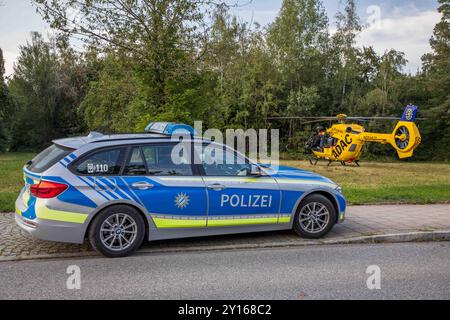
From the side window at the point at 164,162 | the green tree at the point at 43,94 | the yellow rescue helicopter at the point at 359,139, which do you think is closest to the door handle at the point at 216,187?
the side window at the point at 164,162

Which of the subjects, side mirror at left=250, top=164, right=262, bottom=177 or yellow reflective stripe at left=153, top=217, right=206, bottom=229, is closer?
yellow reflective stripe at left=153, top=217, right=206, bottom=229

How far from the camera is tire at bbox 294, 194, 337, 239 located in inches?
285

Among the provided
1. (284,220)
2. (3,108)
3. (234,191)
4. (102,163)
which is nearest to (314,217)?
(284,220)

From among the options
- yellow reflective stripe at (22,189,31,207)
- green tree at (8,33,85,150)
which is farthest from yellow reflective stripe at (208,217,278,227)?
green tree at (8,33,85,150)

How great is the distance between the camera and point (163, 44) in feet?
38.9

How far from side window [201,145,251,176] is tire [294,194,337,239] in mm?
1146

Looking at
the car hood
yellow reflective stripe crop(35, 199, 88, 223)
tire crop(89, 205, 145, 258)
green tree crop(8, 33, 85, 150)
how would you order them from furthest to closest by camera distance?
green tree crop(8, 33, 85, 150), the car hood, tire crop(89, 205, 145, 258), yellow reflective stripe crop(35, 199, 88, 223)

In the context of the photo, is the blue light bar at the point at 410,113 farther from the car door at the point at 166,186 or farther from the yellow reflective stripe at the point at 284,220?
the car door at the point at 166,186

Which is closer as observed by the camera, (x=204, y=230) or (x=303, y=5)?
(x=204, y=230)

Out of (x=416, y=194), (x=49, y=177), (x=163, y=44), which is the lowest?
(x=416, y=194)

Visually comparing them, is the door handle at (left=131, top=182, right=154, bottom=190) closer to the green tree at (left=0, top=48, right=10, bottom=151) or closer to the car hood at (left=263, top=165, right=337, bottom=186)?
the car hood at (left=263, top=165, right=337, bottom=186)

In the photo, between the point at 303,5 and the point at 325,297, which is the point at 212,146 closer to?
the point at 325,297

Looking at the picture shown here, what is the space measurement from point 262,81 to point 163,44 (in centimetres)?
2578
